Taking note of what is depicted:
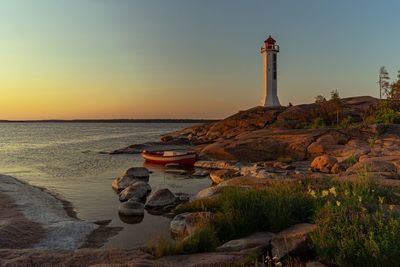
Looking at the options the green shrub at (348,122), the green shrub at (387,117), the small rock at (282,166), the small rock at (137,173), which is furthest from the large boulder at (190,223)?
the green shrub at (348,122)

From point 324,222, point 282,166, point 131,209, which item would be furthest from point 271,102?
point 324,222

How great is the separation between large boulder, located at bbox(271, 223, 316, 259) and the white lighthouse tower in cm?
5555

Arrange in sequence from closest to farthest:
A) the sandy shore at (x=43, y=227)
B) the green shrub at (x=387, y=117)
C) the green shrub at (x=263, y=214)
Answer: the green shrub at (x=263, y=214), the sandy shore at (x=43, y=227), the green shrub at (x=387, y=117)

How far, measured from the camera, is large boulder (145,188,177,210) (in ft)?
57.6

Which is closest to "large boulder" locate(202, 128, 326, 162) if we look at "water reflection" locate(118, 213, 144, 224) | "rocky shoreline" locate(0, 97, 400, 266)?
"rocky shoreline" locate(0, 97, 400, 266)

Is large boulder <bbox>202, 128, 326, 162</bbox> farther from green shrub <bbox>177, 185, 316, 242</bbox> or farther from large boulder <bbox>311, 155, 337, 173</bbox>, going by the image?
green shrub <bbox>177, 185, 316, 242</bbox>

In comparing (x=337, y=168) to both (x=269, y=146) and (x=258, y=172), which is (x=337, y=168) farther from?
(x=269, y=146)

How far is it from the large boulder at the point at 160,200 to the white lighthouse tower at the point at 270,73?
151 ft

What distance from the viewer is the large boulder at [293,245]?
24.4ft

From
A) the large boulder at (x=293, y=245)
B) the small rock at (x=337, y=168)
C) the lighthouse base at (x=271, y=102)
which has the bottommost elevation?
the small rock at (x=337, y=168)

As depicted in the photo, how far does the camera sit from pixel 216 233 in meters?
9.14

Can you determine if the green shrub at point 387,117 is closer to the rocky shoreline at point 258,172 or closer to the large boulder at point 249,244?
the rocky shoreline at point 258,172

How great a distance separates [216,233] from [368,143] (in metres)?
24.4

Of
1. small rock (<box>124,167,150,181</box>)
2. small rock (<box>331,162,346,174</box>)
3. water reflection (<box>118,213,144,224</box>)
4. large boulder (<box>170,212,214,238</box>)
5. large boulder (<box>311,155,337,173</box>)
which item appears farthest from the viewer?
small rock (<box>124,167,150,181</box>)
